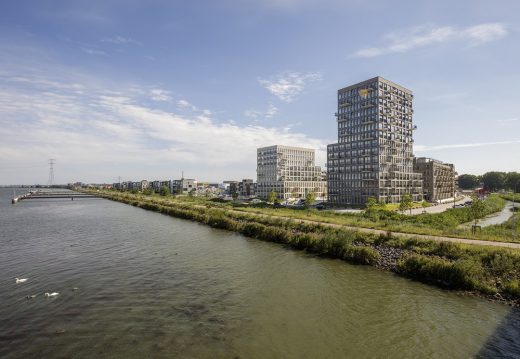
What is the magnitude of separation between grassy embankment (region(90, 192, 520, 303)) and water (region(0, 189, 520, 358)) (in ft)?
6.81

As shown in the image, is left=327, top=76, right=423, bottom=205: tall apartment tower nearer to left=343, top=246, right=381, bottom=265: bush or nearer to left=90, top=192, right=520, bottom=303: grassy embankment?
left=90, top=192, right=520, bottom=303: grassy embankment

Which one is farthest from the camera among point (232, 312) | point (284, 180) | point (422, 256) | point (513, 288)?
point (284, 180)

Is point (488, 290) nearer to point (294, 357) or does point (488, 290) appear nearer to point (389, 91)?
point (294, 357)

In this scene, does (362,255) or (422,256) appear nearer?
(422,256)

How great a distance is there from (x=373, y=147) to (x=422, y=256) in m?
90.7

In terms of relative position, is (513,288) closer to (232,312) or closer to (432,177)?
(232,312)

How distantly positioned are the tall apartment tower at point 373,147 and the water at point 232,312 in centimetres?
8724

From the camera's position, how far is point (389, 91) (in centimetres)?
12062

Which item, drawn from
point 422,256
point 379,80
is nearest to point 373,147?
point 379,80

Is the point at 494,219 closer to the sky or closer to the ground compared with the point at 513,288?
closer to the ground

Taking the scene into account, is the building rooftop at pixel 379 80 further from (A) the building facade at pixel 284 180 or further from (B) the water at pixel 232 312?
(B) the water at pixel 232 312

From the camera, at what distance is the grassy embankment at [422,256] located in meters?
26.8

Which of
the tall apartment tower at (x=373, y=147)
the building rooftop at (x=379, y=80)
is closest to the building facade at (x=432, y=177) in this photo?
the tall apartment tower at (x=373, y=147)

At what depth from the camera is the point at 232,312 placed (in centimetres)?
2225
